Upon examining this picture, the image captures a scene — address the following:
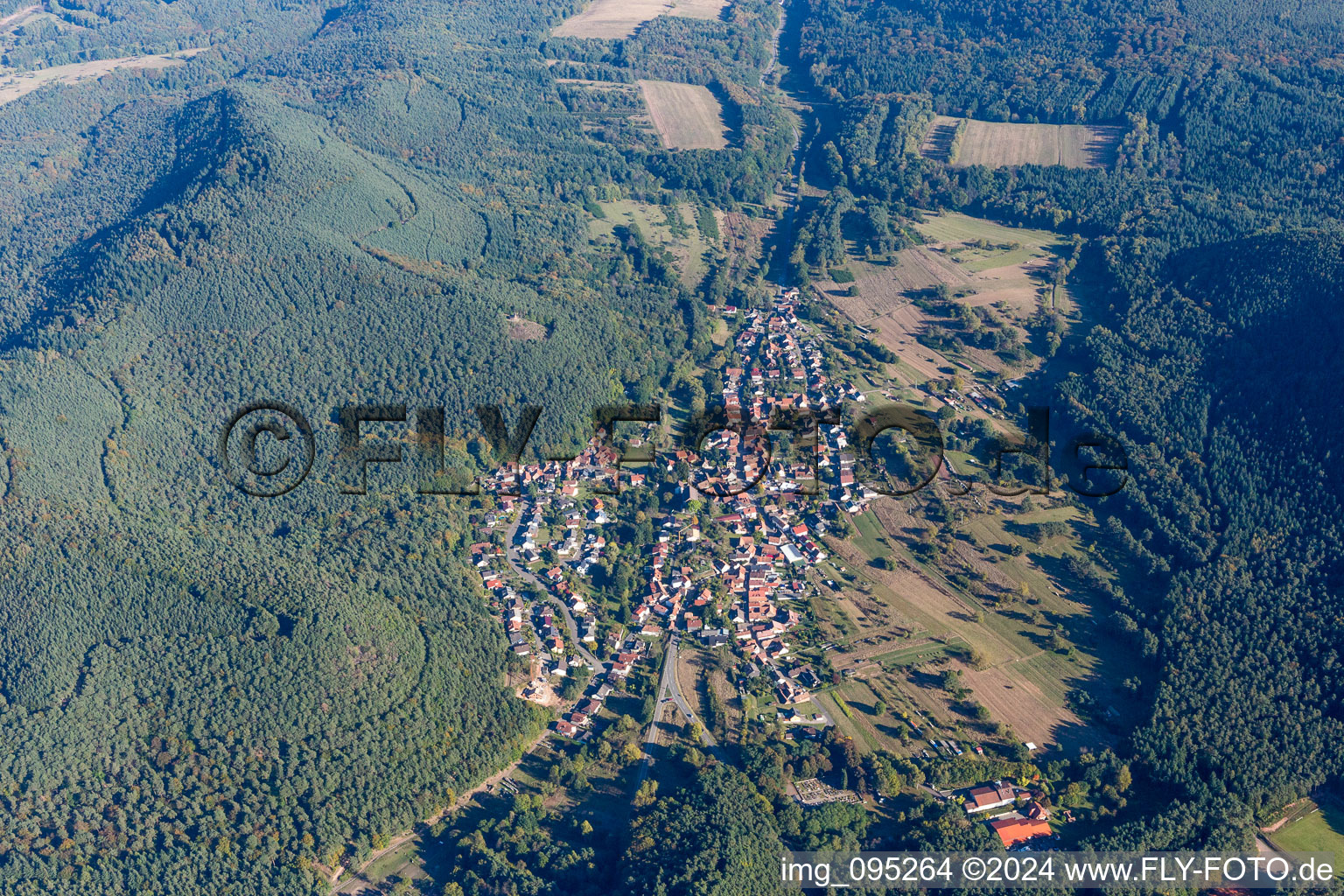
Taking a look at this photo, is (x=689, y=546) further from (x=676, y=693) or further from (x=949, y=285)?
(x=949, y=285)

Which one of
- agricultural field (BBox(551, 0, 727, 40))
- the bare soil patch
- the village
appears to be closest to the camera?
the village

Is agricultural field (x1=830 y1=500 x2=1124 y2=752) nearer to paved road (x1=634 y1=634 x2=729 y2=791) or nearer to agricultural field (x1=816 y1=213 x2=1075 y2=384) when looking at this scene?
paved road (x1=634 y1=634 x2=729 y2=791)

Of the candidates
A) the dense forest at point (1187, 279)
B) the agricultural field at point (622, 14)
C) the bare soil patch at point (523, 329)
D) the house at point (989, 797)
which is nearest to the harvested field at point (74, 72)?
the agricultural field at point (622, 14)

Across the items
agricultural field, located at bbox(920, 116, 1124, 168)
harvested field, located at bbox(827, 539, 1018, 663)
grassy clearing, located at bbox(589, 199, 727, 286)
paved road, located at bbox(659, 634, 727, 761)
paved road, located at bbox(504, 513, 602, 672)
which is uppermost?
agricultural field, located at bbox(920, 116, 1124, 168)

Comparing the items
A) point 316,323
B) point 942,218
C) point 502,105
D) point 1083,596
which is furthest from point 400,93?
point 1083,596

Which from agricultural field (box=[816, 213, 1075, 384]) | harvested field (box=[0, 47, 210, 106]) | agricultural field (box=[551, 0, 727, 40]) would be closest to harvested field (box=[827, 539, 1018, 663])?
agricultural field (box=[816, 213, 1075, 384])

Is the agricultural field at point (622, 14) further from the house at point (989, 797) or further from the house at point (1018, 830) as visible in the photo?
the house at point (1018, 830)
